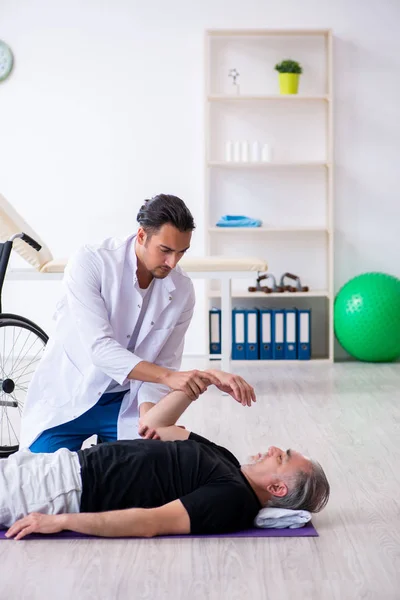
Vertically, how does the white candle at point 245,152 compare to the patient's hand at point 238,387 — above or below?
above

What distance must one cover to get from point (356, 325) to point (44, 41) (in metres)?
2.73

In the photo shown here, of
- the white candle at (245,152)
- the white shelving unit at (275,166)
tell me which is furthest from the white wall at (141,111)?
the white candle at (245,152)

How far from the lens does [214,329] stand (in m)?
5.67

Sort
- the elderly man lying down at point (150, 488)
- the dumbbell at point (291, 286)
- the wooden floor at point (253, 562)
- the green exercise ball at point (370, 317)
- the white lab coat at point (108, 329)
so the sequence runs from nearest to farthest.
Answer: the wooden floor at point (253, 562)
the elderly man lying down at point (150, 488)
the white lab coat at point (108, 329)
the green exercise ball at point (370, 317)
the dumbbell at point (291, 286)

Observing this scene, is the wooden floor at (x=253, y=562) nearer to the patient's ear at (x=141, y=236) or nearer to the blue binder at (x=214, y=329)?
the patient's ear at (x=141, y=236)

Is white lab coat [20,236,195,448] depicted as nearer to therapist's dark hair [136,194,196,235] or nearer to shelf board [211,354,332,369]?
therapist's dark hair [136,194,196,235]

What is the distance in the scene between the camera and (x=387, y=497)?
9.17ft

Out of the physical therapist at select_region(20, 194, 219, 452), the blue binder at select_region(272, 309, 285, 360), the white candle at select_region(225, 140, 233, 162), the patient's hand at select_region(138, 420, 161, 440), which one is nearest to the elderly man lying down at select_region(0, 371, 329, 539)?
the patient's hand at select_region(138, 420, 161, 440)

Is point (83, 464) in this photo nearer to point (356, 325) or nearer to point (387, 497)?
point (387, 497)

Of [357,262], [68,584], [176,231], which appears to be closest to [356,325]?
[357,262]

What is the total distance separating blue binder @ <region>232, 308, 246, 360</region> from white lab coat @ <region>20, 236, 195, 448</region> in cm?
273

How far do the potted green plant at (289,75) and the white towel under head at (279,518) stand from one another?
147 inches

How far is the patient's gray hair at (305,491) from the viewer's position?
2.35 meters

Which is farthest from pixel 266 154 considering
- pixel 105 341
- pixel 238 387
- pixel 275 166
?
pixel 238 387
